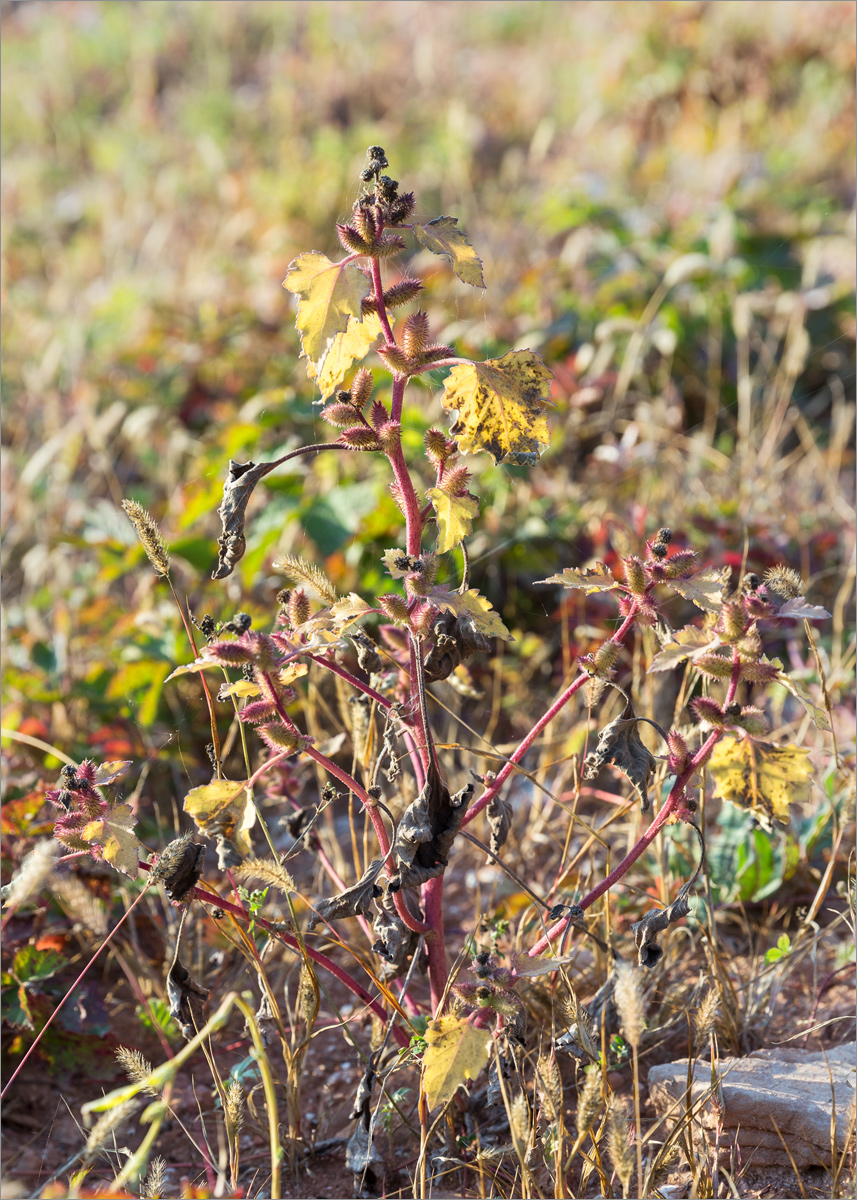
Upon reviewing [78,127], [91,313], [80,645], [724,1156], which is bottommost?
[724,1156]

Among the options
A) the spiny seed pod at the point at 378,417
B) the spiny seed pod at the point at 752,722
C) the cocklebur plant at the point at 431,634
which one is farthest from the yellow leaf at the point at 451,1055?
the spiny seed pod at the point at 378,417

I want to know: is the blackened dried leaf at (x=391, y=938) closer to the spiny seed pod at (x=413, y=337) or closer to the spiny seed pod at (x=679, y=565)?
the spiny seed pod at (x=679, y=565)

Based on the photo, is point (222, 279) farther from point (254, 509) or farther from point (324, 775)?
point (324, 775)

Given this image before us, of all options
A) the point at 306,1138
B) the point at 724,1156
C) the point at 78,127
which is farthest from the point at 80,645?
the point at 78,127

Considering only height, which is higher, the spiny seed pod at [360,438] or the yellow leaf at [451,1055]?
the spiny seed pod at [360,438]

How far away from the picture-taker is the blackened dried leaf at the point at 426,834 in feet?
3.96

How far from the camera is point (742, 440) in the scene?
299 cm

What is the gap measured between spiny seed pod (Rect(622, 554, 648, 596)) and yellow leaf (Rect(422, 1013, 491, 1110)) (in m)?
0.55

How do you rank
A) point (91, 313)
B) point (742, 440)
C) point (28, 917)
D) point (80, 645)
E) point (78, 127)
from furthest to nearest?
point (78, 127) → point (91, 313) → point (742, 440) → point (80, 645) → point (28, 917)

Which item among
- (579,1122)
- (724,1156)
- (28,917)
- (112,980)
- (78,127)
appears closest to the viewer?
(579,1122)

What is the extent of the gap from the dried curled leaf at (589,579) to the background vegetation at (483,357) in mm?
471

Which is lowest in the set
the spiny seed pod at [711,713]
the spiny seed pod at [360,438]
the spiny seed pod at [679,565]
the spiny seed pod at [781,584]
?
the spiny seed pod at [711,713]

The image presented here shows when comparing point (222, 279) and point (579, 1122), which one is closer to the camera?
point (579, 1122)

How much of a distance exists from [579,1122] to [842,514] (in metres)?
1.99
